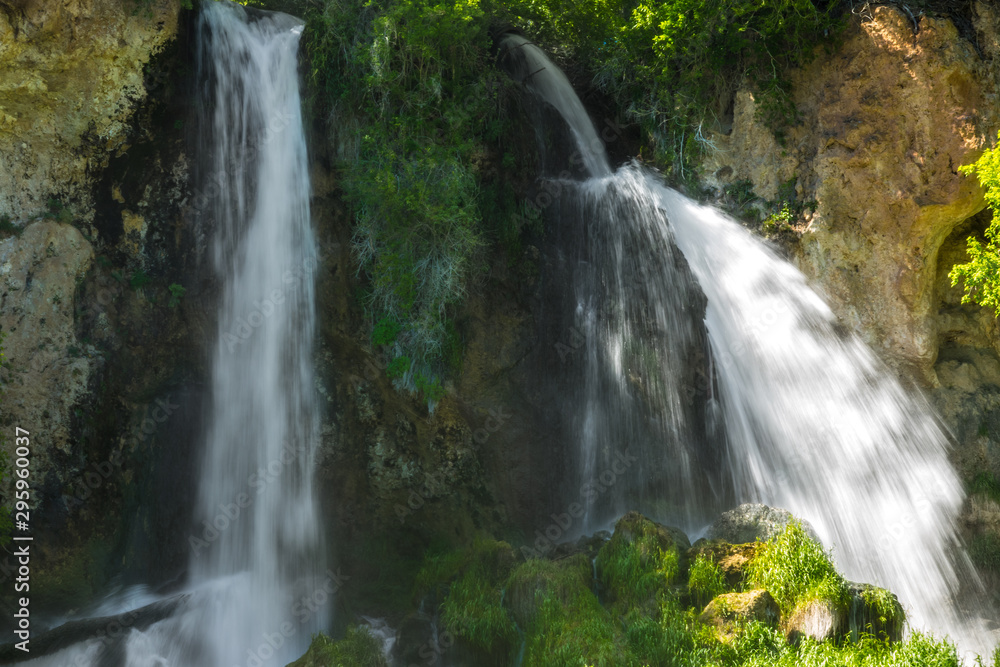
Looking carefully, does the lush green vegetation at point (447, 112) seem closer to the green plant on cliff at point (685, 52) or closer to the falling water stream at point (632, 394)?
the green plant on cliff at point (685, 52)

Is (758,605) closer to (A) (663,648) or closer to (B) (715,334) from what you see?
(A) (663,648)

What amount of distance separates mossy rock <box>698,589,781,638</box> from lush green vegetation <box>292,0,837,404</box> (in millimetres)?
4446

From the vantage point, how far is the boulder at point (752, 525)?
25.2ft

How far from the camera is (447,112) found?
10383 mm

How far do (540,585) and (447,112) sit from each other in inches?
263

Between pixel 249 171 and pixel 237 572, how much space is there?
212 inches

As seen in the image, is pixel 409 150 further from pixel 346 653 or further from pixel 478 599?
pixel 346 653

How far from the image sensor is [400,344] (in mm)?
9742

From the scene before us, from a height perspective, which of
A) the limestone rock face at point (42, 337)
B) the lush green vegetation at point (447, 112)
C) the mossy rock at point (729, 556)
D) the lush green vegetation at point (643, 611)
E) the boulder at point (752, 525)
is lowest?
the lush green vegetation at point (643, 611)

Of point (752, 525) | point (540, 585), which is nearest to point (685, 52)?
point (752, 525)

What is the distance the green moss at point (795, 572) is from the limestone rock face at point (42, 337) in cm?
835

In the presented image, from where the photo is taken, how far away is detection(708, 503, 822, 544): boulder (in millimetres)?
7680

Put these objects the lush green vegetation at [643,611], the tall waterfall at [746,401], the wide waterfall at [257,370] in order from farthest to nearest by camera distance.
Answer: the tall waterfall at [746,401] → the wide waterfall at [257,370] → the lush green vegetation at [643,611]

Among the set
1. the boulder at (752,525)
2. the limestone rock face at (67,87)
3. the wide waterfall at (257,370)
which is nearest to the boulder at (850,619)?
the boulder at (752,525)
